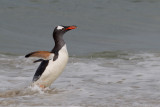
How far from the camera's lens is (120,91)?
547 cm

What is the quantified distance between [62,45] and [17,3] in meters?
9.65

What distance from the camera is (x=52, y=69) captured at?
5543mm

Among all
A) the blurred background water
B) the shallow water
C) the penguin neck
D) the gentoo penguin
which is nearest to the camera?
the shallow water

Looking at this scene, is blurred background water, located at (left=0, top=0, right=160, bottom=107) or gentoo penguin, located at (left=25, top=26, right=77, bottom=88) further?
gentoo penguin, located at (left=25, top=26, right=77, bottom=88)

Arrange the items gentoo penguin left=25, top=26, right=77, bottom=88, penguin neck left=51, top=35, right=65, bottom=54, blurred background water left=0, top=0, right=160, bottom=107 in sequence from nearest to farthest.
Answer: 1. blurred background water left=0, top=0, right=160, bottom=107
2. gentoo penguin left=25, top=26, right=77, bottom=88
3. penguin neck left=51, top=35, right=65, bottom=54

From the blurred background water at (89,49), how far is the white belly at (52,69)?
0.16 metres

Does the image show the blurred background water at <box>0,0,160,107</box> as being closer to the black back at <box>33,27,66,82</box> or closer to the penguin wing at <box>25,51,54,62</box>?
the black back at <box>33,27,66,82</box>

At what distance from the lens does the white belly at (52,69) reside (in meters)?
5.53

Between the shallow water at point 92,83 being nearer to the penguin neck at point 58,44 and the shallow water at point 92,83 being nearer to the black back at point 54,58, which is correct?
the black back at point 54,58

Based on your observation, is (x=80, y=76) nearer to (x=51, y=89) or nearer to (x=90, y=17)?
(x=51, y=89)

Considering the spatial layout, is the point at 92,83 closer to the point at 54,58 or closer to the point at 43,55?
the point at 54,58

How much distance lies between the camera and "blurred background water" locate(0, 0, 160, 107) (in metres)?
5.22

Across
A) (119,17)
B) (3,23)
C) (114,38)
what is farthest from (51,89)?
(119,17)

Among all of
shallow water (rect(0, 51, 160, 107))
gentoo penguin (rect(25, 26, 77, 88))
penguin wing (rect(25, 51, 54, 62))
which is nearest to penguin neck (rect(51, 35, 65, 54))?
gentoo penguin (rect(25, 26, 77, 88))
